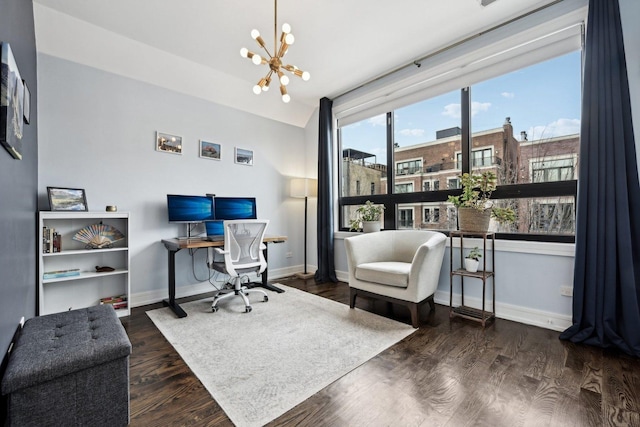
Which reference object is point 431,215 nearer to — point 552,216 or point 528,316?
point 552,216

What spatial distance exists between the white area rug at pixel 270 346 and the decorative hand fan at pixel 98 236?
86 centimetres

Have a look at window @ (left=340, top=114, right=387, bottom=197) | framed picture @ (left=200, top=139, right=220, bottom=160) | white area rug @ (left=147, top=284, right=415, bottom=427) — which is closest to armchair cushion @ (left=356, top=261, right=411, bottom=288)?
white area rug @ (left=147, top=284, right=415, bottom=427)

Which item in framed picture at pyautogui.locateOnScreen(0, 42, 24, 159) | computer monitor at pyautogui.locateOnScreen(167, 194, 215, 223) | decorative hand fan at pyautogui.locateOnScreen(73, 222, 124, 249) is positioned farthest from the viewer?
computer monitor at pyautogui.locateOnScreen(167, 194, 215, 223)

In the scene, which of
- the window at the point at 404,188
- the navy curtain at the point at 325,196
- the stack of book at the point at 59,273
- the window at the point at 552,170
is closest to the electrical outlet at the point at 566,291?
the window at the point at 552,170

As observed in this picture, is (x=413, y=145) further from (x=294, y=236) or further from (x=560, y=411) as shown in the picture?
(x=560, y=411)

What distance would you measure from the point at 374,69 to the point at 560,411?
3.70 meters

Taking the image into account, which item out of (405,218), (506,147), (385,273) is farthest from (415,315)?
(506,147)

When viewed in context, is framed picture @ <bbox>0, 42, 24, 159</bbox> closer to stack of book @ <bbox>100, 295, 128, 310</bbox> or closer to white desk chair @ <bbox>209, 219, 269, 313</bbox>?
white desk chair @ <bbox>209, 219, 269, 313</bbox>

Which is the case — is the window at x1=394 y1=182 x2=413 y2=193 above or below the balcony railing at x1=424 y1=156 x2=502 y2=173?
below

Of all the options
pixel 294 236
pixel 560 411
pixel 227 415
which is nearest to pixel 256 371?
pixel 227 415

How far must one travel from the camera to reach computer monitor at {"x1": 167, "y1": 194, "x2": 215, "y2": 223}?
3248mm

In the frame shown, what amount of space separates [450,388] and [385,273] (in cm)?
117

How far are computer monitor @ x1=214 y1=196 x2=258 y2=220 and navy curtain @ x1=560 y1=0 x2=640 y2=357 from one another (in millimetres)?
3527

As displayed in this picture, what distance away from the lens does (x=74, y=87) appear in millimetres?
2818
